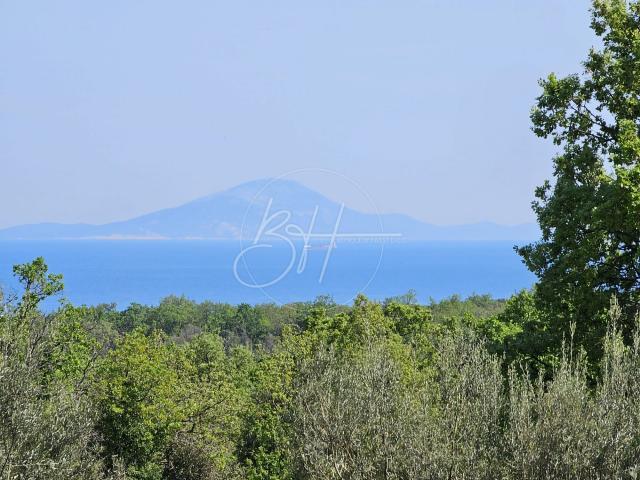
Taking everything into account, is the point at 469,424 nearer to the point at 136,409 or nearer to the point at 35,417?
the point at 35,417

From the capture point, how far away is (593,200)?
17625 mm

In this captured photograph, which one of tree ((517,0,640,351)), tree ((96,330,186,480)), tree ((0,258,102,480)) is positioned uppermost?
tree ((517,0,640,351))

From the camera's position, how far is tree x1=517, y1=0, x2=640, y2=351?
56.6 feet

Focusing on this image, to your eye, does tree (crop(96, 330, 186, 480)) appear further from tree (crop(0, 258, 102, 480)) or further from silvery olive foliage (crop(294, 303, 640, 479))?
silvery olive foliage (crop(294, 303, 640, 479))

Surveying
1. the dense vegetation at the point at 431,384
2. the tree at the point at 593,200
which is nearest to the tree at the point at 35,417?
the dense vegetation at the point at 431,384

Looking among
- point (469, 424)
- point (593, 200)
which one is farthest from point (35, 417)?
point (593, 200)

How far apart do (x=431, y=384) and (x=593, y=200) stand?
655 cm

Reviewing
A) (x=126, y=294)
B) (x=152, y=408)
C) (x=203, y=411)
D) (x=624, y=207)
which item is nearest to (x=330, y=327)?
(x=203, y=411)

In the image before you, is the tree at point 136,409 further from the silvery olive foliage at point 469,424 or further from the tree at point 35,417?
the silvery olive foliage at point 469,424

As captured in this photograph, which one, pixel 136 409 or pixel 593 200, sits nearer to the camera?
pixel 593 200

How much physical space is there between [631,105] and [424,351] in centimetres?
1659

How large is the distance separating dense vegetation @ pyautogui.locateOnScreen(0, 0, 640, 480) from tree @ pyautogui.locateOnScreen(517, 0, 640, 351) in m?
0.04

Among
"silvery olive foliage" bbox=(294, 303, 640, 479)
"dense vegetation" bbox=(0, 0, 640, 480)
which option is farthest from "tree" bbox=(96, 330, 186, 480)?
"silvery olive foliage" bbox=(294, 303, 640, 479)

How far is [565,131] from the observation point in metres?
19.7
